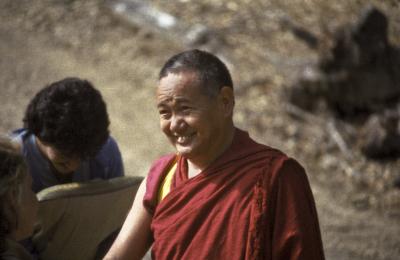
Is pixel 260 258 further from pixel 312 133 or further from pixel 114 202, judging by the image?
pixel 312 133

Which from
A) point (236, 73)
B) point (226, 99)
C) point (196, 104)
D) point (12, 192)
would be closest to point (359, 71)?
point (236, 73)

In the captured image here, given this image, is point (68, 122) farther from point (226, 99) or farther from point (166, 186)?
point (226, 99)

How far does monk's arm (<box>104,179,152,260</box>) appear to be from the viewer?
261 cm

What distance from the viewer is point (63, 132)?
3.00 meters

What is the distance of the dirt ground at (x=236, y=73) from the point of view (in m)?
5.84

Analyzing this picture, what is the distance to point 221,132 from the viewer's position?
2504mm

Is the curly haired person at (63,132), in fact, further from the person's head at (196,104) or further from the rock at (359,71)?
the rock at (359,71)

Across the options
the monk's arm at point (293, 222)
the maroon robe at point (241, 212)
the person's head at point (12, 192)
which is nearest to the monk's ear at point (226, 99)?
the maroon robe at point (241, 212)

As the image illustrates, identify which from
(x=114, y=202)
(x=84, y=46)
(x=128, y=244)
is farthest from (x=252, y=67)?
(x=128, y=244)

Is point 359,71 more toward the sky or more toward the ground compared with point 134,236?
more toward the sky

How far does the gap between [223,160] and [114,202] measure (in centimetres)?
81

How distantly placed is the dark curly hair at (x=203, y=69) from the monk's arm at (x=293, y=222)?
1.28 ft

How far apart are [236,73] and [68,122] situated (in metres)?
4.60

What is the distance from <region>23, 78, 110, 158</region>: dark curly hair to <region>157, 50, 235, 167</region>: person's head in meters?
0.65
